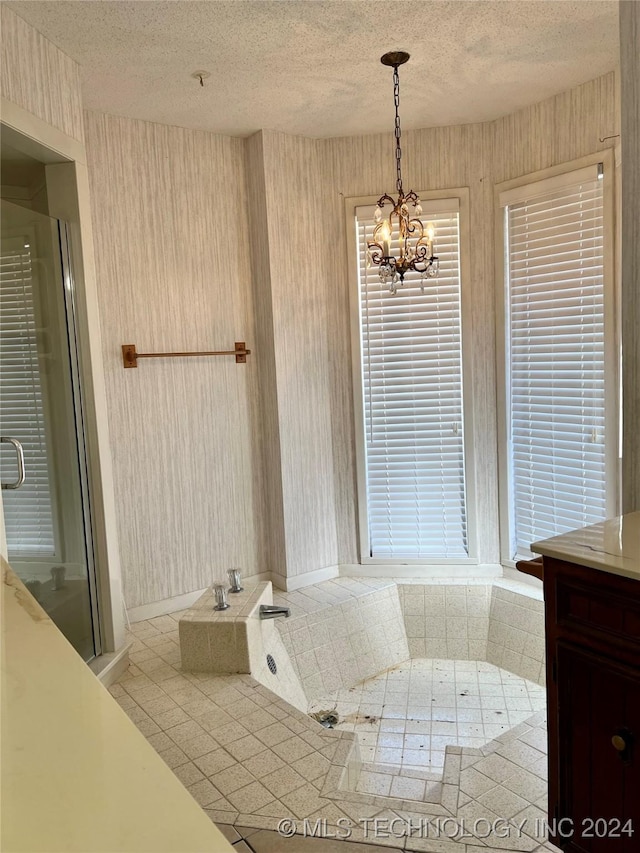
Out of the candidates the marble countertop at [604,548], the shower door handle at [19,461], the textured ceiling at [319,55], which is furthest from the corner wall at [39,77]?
the marble countertop at [604,548]

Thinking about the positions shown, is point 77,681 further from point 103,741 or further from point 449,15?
point 449,15

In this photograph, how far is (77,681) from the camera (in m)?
0.82

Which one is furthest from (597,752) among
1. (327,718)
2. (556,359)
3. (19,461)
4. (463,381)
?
(463,381)

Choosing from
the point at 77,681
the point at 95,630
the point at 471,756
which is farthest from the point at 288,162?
the point at 77,681

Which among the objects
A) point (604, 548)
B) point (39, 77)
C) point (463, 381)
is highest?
point (39, 77)

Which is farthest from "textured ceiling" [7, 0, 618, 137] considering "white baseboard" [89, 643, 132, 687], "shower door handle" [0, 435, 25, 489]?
"white baseboard" [89, 643, 132, 687]

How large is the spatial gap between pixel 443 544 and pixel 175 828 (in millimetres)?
3471

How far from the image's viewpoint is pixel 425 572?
386 cm

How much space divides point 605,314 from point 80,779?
10.3ft

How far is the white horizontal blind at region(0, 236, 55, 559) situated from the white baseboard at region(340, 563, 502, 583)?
187 cm

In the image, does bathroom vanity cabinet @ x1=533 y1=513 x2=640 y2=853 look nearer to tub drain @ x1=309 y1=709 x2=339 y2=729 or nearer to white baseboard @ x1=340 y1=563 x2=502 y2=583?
tub drain @ x1=309 y1=709 x2=339 y2=729

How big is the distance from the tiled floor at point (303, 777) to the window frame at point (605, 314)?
1.39 metres

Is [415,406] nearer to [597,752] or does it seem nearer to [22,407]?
[22,407]

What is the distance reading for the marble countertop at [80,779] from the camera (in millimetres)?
519
